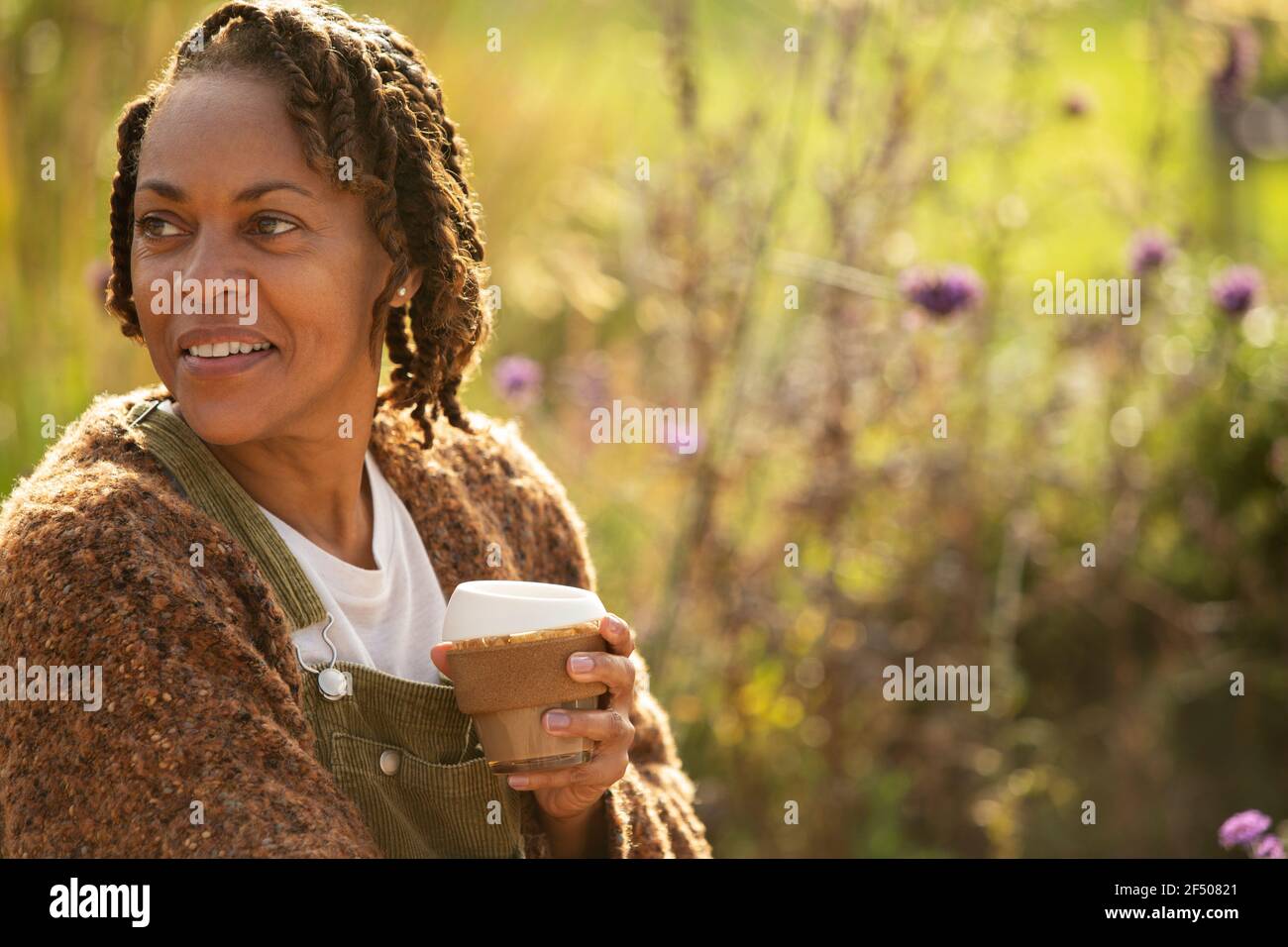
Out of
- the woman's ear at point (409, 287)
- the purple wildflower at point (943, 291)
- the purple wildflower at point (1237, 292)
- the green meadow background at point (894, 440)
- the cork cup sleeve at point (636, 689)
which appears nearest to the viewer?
the woman's ear at point (409, 287)

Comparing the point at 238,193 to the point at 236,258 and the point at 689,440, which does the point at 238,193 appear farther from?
the point at 689,440

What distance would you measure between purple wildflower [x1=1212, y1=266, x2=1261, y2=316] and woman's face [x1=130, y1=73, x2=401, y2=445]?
2281 millimetres

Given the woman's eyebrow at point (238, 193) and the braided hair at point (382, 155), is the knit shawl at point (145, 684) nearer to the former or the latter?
the woman's eyebrow at point (238, 193)

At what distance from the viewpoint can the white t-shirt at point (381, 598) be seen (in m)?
1.96

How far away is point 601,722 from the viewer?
6.12ft

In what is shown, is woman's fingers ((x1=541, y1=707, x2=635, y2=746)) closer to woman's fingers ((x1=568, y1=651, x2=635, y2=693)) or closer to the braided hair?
woman's fingers ((x1=568, y1=651, x2=635, y2=693))

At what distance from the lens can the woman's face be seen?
6.07ft

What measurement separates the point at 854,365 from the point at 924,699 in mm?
868

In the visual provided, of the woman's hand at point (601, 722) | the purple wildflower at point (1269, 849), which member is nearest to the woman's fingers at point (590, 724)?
the woman's hand at point (601, 722)

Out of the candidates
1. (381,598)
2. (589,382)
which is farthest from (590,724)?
(589,382)

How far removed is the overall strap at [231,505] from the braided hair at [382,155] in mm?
292

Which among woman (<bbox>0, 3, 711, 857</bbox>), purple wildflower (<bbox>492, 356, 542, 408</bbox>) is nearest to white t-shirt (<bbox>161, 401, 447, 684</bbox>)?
woman (<bbox>0, 3, 711, 857</bbox>)
